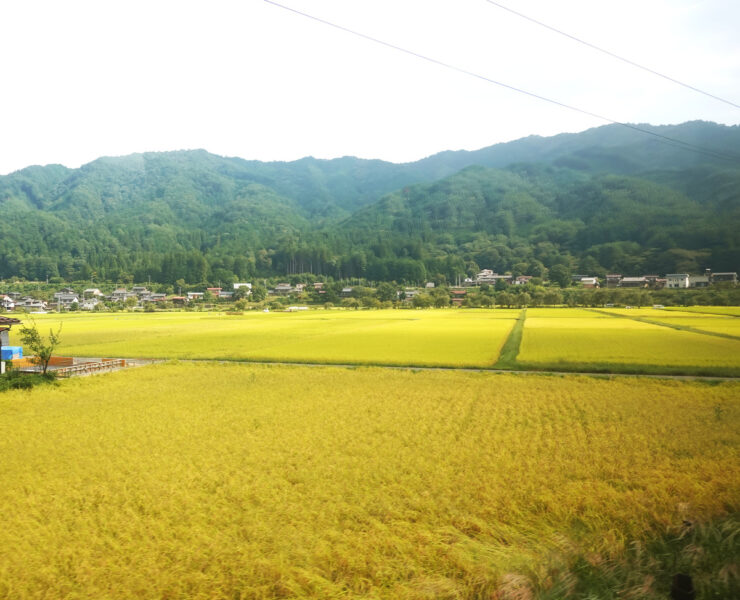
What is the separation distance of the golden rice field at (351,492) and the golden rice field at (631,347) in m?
7.84

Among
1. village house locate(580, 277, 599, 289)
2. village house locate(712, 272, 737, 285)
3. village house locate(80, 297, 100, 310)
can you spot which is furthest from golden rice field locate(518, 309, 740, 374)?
village house locate(80, 297, 100, 310)

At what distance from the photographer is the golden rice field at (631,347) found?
23.8m

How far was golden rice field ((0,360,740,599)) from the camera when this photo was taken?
5.97 m

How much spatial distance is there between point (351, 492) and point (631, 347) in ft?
85.7

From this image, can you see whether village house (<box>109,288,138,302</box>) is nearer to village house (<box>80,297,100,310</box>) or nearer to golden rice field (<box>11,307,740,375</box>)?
village house (<box>80,297,100,310</box>)

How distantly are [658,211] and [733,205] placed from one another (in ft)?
175

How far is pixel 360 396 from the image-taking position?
17.5 meters

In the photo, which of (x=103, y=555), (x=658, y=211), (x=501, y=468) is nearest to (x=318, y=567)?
(x=103, y=555)

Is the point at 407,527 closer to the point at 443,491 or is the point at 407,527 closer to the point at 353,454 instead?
the point at 443,491

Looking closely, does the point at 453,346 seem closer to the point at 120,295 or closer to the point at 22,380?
the point at 22,380

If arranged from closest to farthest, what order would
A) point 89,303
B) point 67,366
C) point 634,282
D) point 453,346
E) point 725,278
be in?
point 67,366 < point 453,346 < point 725,278 < point 634,282 < point 89,303

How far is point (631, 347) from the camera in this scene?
28.6 metres

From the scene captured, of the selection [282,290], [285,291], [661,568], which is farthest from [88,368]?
[282,290]

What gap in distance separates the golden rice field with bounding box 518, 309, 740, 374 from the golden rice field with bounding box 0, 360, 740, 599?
7.84 meters
